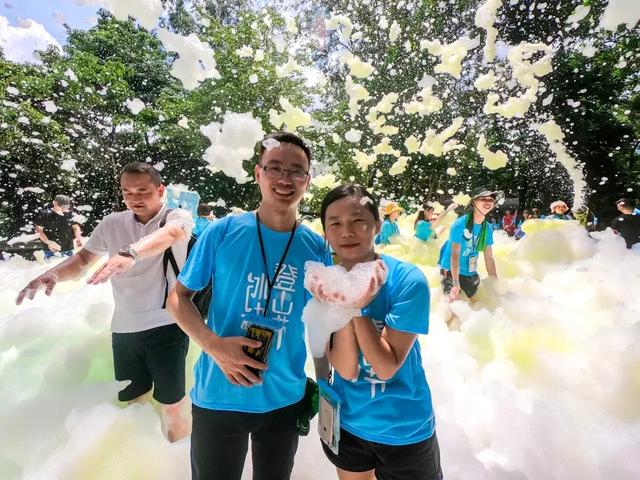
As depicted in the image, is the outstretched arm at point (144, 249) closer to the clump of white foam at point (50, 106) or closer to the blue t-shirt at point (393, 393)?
the blue t-shirt at point (393, 393)

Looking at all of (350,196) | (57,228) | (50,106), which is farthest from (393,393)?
(50,106)

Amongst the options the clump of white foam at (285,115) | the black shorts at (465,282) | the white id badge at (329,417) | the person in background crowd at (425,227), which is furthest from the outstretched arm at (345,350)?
the clump of white foam at (285,115)

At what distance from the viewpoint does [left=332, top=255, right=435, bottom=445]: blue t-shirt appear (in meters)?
1.09

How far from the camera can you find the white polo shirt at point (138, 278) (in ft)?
5.67

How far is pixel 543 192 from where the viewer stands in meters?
19.2

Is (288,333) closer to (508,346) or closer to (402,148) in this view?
(508,346)

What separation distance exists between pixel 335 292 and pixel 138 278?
3.93 feet

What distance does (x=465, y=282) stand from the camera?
353 centimetres

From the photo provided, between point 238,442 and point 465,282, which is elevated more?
point 238,442

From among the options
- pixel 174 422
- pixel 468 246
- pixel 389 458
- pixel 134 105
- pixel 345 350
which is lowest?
pixel 174 422

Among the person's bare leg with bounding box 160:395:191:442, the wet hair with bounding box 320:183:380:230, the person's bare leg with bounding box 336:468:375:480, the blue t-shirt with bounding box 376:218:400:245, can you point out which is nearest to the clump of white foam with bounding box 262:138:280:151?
the wet hair with bounding box 320:183:380:230

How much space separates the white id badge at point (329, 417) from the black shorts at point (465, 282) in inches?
103

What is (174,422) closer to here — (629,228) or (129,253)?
(129,253)

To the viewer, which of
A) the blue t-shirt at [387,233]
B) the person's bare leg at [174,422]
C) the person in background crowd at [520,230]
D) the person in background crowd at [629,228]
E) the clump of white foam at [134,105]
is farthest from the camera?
the clump of white foam at [134,105]
